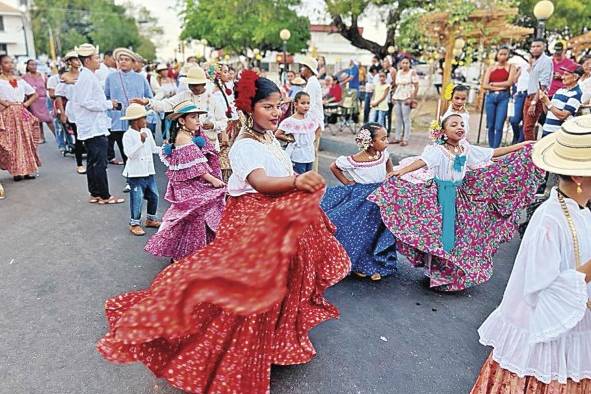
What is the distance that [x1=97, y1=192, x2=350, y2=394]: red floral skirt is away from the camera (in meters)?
2.16

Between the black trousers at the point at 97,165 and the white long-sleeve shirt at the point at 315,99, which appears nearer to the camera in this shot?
the black trousers at the point at 97,165

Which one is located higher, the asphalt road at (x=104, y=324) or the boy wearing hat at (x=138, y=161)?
the boy wearing hat at (x=138, y=161)

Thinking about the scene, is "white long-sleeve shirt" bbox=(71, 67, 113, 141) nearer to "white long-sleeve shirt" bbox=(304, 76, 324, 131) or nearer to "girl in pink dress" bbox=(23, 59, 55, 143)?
"white long-sleeve shirt" bbox=(304, 76, 324, 131)

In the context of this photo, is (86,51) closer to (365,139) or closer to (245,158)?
(365,139)

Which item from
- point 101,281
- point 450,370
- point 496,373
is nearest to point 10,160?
point 101,281

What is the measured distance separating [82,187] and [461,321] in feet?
20.2

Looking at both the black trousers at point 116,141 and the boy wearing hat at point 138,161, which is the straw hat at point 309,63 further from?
the black trousers at point 116,141

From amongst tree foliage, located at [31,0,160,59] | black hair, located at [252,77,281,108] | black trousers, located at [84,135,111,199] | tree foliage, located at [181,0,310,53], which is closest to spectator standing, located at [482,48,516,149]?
black trousers, located at [84,135,111,199]

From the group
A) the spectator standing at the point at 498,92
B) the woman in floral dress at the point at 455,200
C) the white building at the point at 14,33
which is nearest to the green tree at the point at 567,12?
the spectator standing at the point at 498,92

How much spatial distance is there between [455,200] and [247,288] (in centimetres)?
262

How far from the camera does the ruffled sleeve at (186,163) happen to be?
4621mm

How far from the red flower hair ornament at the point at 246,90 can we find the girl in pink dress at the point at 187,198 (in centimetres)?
183

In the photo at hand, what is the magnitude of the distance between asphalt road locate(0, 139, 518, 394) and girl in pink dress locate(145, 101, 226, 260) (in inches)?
15.2

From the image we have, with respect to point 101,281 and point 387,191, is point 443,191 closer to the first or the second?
point 387,191
